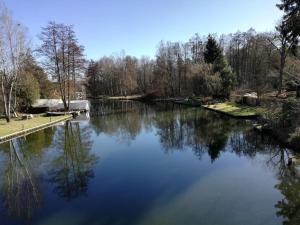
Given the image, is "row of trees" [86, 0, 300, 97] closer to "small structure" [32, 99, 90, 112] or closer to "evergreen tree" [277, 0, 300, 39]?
"evergreen tree" [277, 0, 300, 39]

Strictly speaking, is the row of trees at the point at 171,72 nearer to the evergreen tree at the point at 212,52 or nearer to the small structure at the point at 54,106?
the evergreen tree at the point at 212,52

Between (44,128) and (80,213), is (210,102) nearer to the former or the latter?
(44,128)

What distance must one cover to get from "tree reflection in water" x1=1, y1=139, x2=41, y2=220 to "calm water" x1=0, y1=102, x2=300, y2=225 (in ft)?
0.13

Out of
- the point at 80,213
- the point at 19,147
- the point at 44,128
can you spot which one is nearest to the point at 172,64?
the point at 44,128

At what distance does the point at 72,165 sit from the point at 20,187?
337cm

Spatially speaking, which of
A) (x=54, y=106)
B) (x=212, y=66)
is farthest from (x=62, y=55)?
(x=212, y=66)

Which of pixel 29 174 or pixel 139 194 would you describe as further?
pixel 29 174

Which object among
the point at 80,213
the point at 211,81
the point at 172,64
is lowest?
the point at 80,213

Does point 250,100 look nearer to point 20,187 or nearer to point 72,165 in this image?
point 72,165

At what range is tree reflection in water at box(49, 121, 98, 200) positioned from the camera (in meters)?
11.4

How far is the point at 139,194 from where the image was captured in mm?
10445

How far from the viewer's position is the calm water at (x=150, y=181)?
342 inches

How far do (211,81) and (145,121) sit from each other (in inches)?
636

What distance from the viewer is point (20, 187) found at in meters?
11.6
